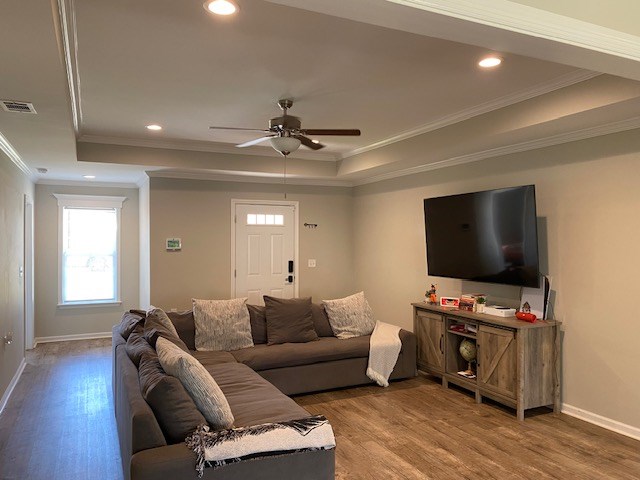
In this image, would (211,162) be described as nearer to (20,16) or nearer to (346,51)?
(346,51)

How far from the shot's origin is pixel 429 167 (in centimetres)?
601

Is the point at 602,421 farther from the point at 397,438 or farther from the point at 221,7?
the point at 221,7

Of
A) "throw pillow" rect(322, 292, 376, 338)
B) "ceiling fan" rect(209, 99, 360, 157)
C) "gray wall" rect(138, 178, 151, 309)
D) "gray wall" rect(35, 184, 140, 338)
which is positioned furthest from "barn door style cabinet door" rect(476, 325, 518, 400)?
"gray wall" rect(35, 184, 140, 338)

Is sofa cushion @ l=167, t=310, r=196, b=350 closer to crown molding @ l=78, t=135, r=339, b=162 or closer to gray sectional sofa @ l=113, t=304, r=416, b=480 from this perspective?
gray sectional sofa @ l=113, t=304, r=416, b=480

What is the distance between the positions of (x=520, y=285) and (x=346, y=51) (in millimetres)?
2672

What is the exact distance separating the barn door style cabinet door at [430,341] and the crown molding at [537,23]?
337cm

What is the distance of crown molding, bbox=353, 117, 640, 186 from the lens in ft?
12.8

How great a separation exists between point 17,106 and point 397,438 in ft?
11.8

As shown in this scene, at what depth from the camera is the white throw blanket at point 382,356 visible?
16.9ft

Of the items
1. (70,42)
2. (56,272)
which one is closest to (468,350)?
(70,42)

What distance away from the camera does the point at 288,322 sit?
5250mm

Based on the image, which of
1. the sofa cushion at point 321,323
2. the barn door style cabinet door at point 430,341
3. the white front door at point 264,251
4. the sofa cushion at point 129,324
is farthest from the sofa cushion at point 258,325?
the white front door at point 264,251

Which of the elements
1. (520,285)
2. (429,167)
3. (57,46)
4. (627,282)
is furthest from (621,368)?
(57,46)

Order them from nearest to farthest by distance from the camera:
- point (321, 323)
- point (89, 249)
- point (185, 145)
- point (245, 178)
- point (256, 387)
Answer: point (256, 387) < point (321, 323) < point (185, 145) < point (245, 178) < point (89, 249)
